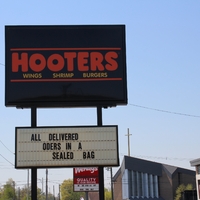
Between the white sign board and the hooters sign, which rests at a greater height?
the hooters sign

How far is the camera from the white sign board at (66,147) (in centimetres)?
1488

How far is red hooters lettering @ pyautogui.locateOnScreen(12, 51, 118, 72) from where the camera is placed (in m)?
15.3

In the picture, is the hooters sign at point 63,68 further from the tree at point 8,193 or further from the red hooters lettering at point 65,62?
the tree at point 8,193

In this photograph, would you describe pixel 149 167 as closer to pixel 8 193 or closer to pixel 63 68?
pixel 63 68

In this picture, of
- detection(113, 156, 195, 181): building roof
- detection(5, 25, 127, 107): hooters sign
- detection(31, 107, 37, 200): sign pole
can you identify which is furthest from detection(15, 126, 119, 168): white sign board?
detection(113, 156, 195, 181): building roof

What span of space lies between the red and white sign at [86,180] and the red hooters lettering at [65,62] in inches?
973

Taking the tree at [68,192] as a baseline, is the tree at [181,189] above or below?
below

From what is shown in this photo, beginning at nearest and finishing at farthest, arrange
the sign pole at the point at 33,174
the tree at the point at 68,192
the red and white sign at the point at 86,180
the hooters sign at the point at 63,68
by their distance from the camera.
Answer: the sign pole at the point at 33,174
the hooters sign at the point at 63,68
the red and white sign at the point at 86,180
the tree at the point at 68,192

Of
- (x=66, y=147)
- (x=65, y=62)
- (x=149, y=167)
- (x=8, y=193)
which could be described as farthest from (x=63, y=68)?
(x=8, y=193)

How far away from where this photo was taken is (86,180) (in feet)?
130

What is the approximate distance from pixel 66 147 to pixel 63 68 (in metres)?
2.42

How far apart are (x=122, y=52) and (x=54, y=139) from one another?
341cm

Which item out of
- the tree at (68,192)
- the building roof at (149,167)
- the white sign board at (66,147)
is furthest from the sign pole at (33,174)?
the tree at (68,192)

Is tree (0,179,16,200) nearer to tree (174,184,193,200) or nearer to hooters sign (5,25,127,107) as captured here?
tree (174,184,193,200)
